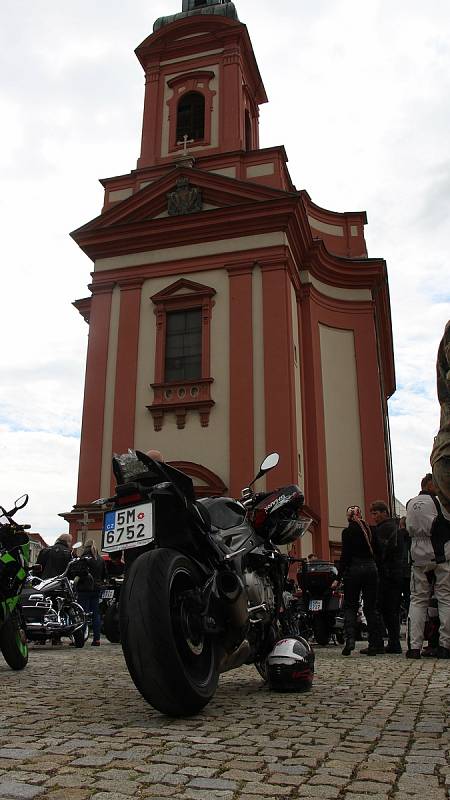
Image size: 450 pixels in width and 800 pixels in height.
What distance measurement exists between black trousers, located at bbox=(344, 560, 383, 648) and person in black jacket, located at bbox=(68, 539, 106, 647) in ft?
11.7

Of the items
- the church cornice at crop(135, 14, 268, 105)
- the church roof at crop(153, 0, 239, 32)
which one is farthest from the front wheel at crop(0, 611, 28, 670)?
the church roof at crop(153, 0, 239, 32)

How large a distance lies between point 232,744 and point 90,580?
6883 millimetres

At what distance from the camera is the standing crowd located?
6.62m

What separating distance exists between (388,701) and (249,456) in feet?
38.1

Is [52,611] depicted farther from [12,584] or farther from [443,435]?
[443,435]

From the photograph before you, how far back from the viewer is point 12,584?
560 cm

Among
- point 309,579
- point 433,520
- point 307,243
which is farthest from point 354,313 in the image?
point 433,520

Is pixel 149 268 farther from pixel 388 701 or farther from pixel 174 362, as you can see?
pixel 388 701

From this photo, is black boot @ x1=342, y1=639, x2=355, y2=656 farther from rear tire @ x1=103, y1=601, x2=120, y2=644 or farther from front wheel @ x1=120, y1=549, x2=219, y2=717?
front wheel @ x1=120, y1=549, x2=219, y2=717

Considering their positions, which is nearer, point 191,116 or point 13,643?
point 13,643

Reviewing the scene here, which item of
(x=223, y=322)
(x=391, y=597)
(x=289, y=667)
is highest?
(x=223, y=322)

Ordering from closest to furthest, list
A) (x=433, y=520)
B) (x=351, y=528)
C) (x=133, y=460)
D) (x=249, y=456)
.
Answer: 1. (x=133, y=460)
2. (x=433, y=520)
3. (x=351, y=528)
4. (x=249, y=456)

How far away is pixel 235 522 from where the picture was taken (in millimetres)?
4281

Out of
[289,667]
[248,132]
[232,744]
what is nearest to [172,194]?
[248,132]
